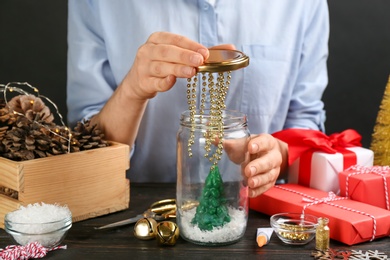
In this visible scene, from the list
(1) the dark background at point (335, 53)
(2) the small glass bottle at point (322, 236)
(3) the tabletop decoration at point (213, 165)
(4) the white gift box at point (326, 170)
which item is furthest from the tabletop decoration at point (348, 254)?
(1) the dark background at point (335, 53)

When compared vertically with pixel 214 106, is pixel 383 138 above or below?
below

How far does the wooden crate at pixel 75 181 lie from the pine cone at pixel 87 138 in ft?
0.07

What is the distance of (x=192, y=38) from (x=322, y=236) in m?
0.76

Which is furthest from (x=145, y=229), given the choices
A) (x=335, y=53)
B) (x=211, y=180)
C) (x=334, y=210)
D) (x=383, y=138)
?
(x=335, y=53)

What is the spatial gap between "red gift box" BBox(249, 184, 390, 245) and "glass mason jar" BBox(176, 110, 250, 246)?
118 millimetres

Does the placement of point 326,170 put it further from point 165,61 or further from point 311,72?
point 311,72

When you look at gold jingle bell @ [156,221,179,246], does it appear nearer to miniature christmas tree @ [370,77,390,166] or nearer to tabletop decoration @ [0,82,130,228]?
tabletop decoration @ [0,82,130,228]

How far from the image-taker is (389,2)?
8.39ft

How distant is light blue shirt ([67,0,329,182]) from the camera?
184cm

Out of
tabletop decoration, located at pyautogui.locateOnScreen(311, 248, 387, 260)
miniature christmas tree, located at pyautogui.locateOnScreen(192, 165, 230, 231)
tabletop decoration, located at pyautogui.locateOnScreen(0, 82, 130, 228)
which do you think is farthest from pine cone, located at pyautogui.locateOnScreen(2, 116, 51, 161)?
tabletop decoration, located at pyautogui.locateOnScreen(311, 248, 387, 260)

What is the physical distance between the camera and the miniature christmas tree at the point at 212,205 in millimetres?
1270

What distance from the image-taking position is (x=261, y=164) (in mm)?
1387

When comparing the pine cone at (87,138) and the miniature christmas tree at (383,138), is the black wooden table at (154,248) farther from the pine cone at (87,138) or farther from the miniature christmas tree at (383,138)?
the miniature christmas tree at (383,138)

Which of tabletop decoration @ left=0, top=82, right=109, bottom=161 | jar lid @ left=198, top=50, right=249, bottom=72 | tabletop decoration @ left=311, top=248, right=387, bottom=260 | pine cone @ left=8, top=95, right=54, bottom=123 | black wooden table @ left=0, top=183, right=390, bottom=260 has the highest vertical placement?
jar lid @ left=198, top=50, right=249, bottom=72
